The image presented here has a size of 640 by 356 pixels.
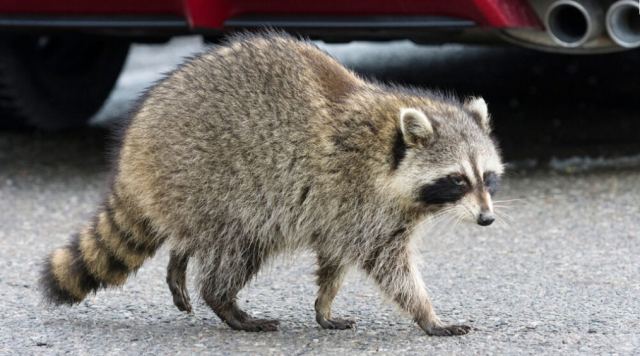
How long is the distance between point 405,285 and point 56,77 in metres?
4.00

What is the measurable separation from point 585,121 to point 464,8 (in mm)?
2333

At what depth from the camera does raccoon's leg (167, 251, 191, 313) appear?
514cm

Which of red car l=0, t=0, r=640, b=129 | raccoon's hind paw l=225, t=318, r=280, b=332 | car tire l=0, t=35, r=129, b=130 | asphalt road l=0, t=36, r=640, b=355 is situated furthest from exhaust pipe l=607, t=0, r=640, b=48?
car tire l=0, t=35, r=129, b=130

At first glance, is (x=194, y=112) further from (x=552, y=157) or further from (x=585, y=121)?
(x=585, y=121)

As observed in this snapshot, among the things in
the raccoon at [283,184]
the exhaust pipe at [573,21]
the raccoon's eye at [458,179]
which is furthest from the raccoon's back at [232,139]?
the exhaust pipe at [573,21]

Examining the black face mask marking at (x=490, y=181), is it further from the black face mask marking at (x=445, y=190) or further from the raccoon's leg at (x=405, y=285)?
the raccoon's leg at (x=405, y=285)

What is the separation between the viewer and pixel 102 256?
4984 mm

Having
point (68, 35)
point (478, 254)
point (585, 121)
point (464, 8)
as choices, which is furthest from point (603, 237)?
point (68, 35)

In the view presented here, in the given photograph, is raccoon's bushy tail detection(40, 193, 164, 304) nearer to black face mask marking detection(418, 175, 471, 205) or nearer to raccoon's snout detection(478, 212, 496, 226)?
black face mask marking detection(418, 175, 471, 205)

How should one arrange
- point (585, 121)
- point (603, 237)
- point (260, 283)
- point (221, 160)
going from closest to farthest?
point (221, 160)
point (260, 283)
point (603, 237)
point (585, 121)

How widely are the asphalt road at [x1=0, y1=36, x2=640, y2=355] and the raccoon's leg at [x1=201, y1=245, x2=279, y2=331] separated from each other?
0.06 m

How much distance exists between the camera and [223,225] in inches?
191

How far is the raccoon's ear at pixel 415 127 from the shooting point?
4820 millimetres

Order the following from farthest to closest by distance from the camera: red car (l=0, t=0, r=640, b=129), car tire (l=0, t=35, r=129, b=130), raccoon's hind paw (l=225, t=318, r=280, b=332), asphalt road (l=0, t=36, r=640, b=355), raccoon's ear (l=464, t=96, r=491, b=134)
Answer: car tire (l=0, t=35, r=129, b=130)
red car (l=0, t=0, r=640, b=129)
raccoon's ear (l=464, t=96, r=491, b=134)
raccoon's hind paw (l=225, t=318, r=280, b=332)
asphalt road (l=0, t=36, r=640, b=355)
